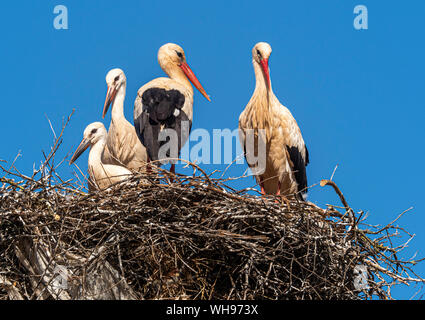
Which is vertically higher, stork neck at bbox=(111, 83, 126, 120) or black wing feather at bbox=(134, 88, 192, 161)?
stork neck at bbox=(111, 83, 126, 120)

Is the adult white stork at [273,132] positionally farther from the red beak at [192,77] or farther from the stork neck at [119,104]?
the stork neck at [119,104]

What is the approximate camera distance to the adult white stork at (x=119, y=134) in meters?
7.47

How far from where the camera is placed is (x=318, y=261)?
526 centimetres

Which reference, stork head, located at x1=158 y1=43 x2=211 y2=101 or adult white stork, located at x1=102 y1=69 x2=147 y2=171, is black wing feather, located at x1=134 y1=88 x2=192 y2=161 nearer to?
adult white stork, located at x1=102 y1=69 x2=147 y2=171

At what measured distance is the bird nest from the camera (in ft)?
16.5

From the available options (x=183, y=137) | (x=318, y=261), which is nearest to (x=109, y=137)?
(x=183, y=137)

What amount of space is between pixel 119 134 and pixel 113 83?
17.3 inches

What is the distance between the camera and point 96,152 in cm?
664

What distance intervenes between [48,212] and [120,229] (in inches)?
17.3

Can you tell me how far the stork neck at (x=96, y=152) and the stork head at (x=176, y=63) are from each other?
4.37 ft

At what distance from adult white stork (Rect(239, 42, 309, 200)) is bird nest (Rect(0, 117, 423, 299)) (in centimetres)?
178

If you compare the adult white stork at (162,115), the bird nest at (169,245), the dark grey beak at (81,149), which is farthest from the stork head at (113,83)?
the bird nest at (169,245)

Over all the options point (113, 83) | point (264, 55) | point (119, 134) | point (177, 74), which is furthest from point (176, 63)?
point (264, 55)

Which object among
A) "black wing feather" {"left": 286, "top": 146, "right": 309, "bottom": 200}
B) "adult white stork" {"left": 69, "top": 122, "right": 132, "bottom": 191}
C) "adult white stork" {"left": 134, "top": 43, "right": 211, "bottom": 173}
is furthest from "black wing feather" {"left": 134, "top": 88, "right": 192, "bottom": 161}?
"black wing feather" {"left": 286, "top": 146, "right": 309, "bottom": 200}
